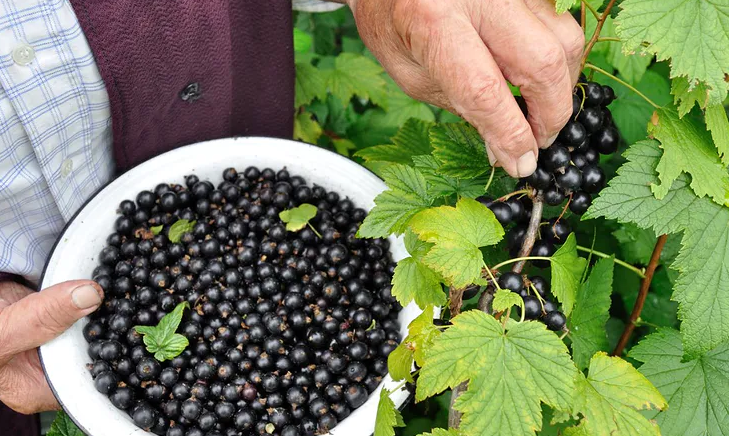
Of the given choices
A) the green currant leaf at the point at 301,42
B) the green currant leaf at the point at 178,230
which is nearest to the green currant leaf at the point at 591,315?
the green currant leaf at the point at 178,230

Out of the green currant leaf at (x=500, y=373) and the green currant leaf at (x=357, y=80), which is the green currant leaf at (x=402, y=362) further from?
the green currant leaf at (x=357, y=80)

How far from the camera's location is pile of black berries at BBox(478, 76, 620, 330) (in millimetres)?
833

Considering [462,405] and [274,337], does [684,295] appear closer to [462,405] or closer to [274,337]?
[462,405]

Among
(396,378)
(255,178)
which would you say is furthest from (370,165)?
(396,378)

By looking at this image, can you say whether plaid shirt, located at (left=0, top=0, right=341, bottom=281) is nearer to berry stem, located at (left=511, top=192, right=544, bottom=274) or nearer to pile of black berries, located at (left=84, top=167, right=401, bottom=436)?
pile of black berries, located at (left=84, top=167, right=401, bottom=436)

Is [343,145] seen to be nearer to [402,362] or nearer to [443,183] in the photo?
[443,183]

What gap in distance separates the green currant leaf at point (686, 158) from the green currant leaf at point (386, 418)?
50 cm

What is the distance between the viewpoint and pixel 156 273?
1213mm

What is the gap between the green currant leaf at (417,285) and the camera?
0.86 metres

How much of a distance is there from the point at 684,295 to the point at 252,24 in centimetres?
107

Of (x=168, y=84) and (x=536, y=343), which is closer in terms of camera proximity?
(x=536, y=343)

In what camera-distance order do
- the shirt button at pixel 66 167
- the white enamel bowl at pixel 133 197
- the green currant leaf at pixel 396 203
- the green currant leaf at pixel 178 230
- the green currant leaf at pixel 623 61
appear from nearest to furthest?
the green currant leaf at pixel 396 203
the white enamel bowl at pixel 133 197
the shirt button at pixel 66 167
the green currant leaf at pixel 178 230
the green currant leaf at pixel 623 61

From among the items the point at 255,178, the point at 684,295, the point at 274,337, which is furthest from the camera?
the point at 255,178

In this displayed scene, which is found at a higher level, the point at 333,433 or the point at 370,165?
the point at 370,165
